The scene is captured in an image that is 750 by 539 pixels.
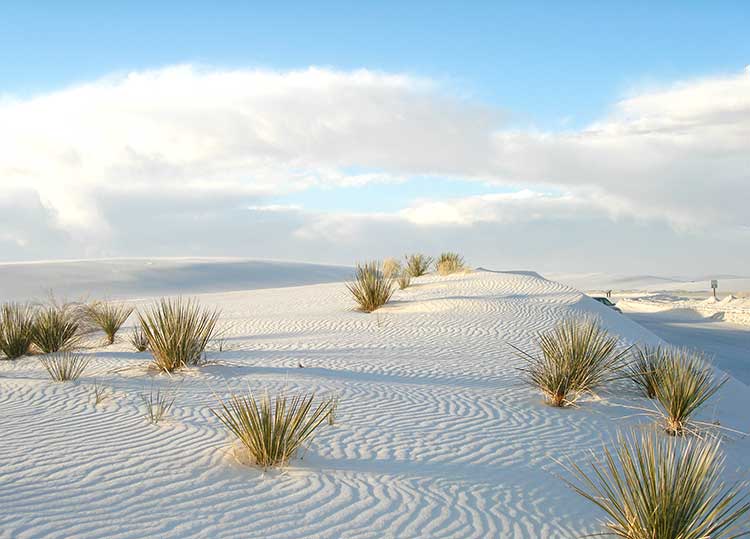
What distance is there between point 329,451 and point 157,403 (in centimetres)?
221

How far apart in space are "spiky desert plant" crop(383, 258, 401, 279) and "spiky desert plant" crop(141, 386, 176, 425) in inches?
714

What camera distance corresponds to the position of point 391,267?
2738 cm

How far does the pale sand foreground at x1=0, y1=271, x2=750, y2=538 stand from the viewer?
4.75m

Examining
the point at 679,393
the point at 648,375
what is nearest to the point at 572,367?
the point at 648,375

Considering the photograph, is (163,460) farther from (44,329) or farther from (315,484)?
(44,329)

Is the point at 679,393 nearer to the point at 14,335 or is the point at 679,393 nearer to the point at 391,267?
the point at 14,335

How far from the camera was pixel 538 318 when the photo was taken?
1579 centimetres

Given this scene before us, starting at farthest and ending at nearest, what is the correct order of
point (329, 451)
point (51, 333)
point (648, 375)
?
point (51, 333) < point (648, 375) < point (329, 451)

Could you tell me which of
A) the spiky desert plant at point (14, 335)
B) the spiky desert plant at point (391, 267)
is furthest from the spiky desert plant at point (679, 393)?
Answer: the spiky desert plant at point (391, 267)

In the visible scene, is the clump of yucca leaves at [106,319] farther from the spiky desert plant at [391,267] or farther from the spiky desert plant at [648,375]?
the spiky desert plant at [391,267]

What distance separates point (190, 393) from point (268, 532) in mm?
3883

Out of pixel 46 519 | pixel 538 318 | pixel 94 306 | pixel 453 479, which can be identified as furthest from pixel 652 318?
pixel 46 519

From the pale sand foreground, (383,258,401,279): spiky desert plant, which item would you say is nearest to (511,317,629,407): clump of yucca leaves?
the pale sand foreground

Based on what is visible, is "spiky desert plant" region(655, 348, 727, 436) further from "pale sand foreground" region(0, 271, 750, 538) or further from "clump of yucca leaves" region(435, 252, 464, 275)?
"clump of yucca leaves" region(435, 252, 464, 275)
